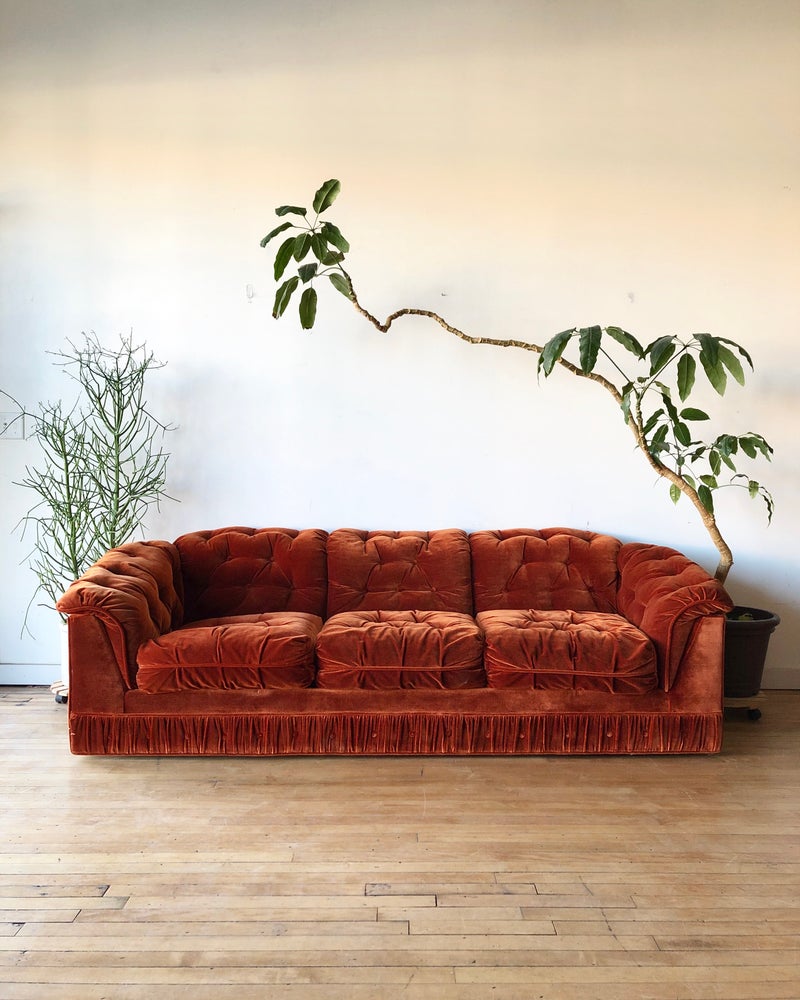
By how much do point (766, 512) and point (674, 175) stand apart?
1.72 meters

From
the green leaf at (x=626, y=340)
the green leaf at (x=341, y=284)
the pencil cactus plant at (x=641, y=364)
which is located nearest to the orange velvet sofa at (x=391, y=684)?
the pencil cactus plant at (x=641, y=364)

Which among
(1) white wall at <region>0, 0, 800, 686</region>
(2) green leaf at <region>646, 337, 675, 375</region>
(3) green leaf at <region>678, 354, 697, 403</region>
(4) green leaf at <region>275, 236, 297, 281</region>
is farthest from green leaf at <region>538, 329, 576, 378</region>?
(4) green leaf at <region>275, 236, 297, 281</region>

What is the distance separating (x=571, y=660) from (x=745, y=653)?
37.1 inches

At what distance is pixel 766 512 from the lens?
13.4 feet

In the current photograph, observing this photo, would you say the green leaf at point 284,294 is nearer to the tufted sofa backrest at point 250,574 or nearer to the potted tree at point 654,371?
the potted tree at point 654,371

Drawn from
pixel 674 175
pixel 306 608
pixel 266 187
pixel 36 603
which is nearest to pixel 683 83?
pixel 674 175

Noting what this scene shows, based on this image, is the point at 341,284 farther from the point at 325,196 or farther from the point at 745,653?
the point at 745,653

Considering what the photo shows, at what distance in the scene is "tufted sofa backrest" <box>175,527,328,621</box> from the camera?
149 inches

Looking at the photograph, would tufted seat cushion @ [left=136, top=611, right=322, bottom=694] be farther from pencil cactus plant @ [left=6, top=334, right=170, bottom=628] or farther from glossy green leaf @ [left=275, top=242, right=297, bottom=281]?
glossy green leaf @ [left=275, top=242, right=297, bottom=281]

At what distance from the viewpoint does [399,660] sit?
10.4ft

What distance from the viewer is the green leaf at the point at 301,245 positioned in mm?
3453

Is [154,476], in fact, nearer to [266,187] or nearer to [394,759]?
[266,187]

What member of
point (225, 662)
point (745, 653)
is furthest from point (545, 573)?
point (225, 662)

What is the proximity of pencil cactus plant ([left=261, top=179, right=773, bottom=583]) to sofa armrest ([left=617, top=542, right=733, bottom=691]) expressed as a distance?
321mm
